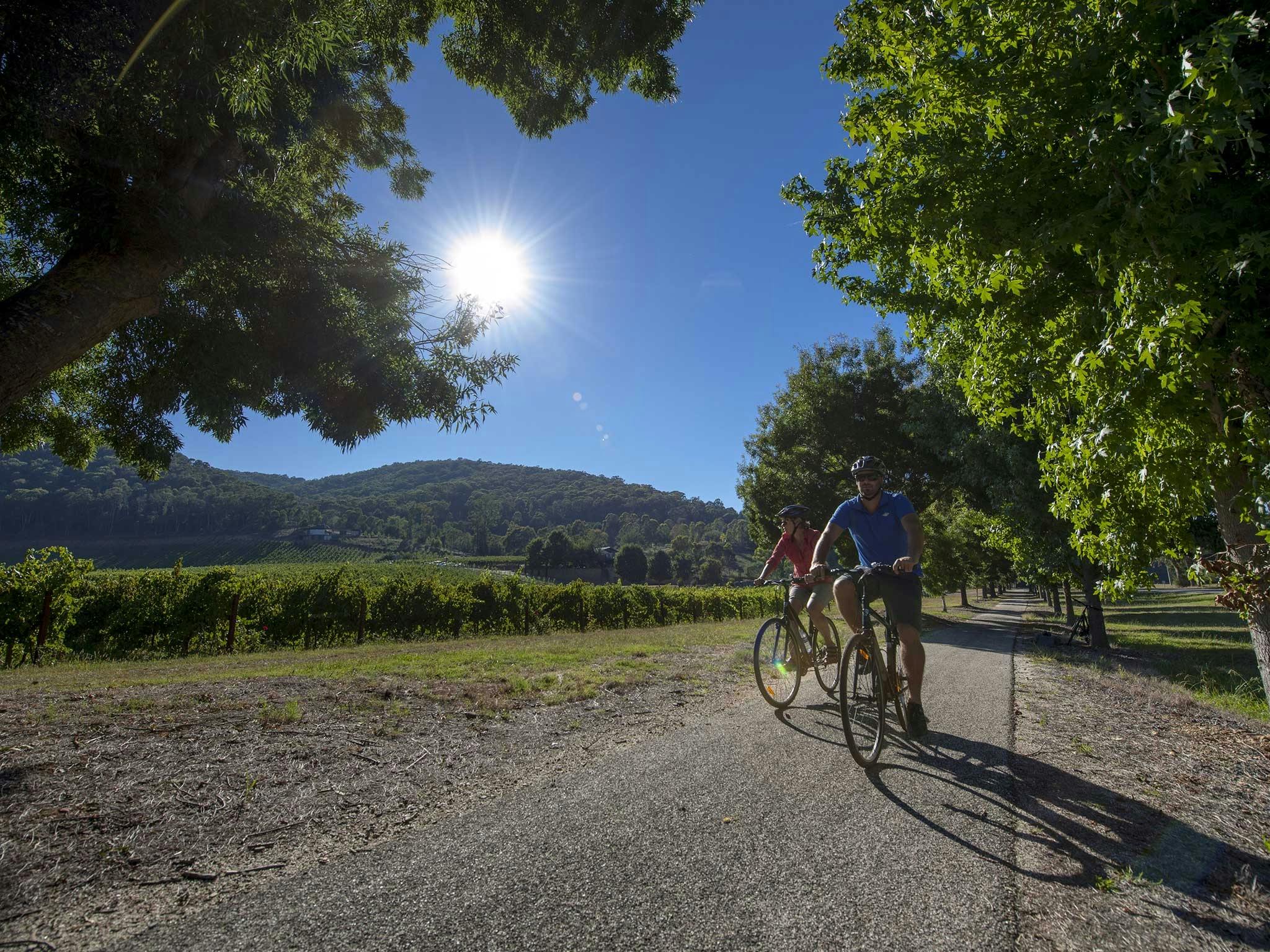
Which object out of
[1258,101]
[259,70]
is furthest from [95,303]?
[1258,101]

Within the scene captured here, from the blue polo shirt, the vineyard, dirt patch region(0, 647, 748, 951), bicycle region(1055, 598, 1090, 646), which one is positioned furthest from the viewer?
bicycle region(1055, 598, 1090, 646)

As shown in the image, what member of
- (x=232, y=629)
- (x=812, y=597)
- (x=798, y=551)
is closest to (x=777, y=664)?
(x=812, y=597)

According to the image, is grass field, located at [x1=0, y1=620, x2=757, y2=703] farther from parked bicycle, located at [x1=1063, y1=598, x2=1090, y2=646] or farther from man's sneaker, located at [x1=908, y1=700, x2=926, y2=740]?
parked bicycle, located at [x1=1063, y1=598, x2=1090, y2=646]

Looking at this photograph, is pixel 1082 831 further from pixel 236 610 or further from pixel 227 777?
pixel 236 610

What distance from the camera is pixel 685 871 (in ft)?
7.28

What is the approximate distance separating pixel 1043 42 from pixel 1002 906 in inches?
199

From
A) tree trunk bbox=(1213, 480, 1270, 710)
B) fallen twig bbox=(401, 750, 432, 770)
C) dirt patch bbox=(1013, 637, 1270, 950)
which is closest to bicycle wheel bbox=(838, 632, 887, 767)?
dirt patch bbox=(1013, 637, 1270, 950)

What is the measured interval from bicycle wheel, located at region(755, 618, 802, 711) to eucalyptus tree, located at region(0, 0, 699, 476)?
6.44 meters

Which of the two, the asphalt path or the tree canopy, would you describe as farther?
the tree canopy

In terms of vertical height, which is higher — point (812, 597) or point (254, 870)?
point (812, 597)

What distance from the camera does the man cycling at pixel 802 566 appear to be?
5.20 metres

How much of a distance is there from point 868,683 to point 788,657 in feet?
4.76

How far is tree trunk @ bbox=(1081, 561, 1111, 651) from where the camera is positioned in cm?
Result: 1312

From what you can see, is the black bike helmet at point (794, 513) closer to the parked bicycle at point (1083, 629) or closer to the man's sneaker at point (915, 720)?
the man's sneaker at point (915, 720)
